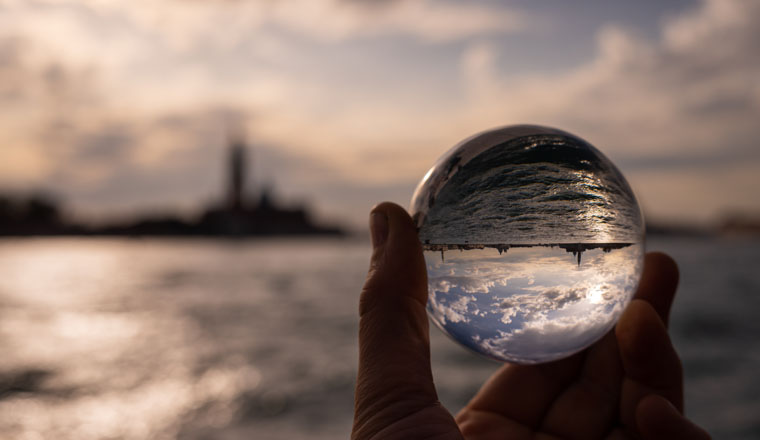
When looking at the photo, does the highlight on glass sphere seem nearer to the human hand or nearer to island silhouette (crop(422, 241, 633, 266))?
island silhouette (crop(422, 241, 633, 266))

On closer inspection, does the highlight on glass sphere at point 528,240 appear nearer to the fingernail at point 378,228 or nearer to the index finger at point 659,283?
the fingernail at point 378,228

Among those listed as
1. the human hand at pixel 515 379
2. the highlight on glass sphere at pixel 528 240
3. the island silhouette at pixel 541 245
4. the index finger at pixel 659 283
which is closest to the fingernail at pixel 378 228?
the human hand at pixel 515 379

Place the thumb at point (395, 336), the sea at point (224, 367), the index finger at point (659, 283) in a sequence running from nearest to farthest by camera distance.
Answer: the thumb at point (395, 336)
the index finger at point (659, 283)
the sea at point (224, 367)

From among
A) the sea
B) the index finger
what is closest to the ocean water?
the index finger

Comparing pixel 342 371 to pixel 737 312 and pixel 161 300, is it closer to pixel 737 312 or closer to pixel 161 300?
pixel 161 300

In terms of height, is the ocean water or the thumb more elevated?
the ocean water

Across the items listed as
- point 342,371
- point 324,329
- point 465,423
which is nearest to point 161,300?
point 324,329
